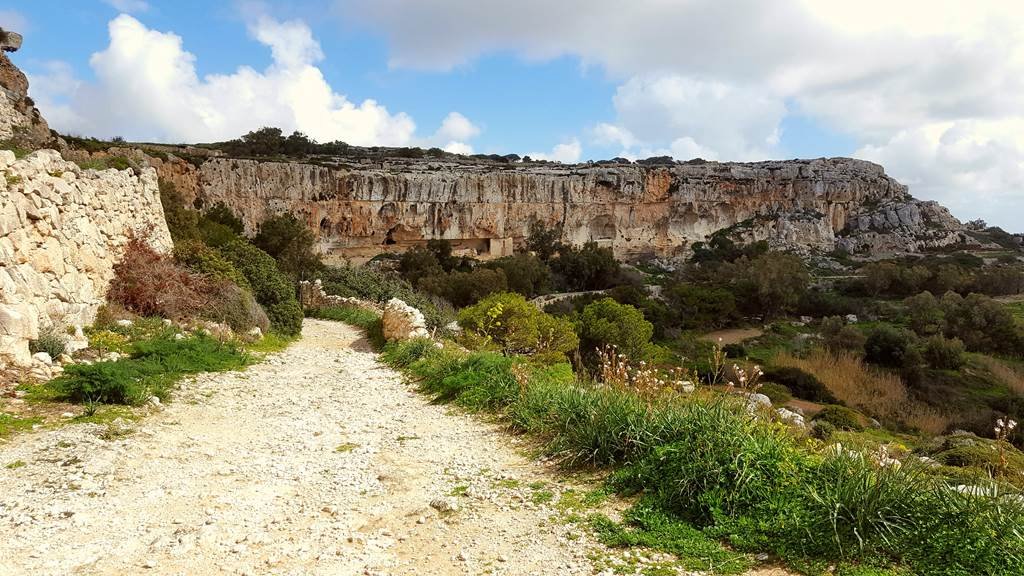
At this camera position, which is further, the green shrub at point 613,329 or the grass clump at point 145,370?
the green shrub at point 613,329

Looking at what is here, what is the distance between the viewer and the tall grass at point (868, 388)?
60.3ft

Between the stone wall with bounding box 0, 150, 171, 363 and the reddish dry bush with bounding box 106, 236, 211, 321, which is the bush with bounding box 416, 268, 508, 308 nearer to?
the reddish dry bush with bounding box 106, 236, 211, 321

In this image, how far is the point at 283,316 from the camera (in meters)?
13.5

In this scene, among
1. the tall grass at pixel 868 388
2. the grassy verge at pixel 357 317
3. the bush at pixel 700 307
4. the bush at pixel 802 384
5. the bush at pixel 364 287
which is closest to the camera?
the grassy verge at pixel 357 317

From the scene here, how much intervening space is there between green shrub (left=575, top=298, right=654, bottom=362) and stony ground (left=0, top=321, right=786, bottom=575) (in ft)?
39.8

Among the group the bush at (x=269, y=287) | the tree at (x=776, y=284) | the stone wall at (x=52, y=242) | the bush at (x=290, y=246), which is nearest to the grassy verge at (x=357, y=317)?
the bush at (x=269, y=287)

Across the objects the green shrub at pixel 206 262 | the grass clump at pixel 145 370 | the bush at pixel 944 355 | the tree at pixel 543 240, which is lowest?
the bush at pixel 944 355

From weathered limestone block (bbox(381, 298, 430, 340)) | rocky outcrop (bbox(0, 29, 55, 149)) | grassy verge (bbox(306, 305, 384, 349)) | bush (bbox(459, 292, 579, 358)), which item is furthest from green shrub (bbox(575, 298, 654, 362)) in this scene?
rocky outcrop (bbox(0, 29, 55, 149))

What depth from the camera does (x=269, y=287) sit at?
14.1 m

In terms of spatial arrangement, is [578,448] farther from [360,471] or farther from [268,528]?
[268,528]

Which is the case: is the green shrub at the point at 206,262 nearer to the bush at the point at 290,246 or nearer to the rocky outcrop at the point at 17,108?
the rocky outcrop at the point at 17,108

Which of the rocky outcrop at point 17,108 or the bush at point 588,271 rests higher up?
the rocky outcrop at point 17,108

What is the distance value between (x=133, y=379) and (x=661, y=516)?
599 centimetres

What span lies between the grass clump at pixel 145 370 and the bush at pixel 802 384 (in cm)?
1890
